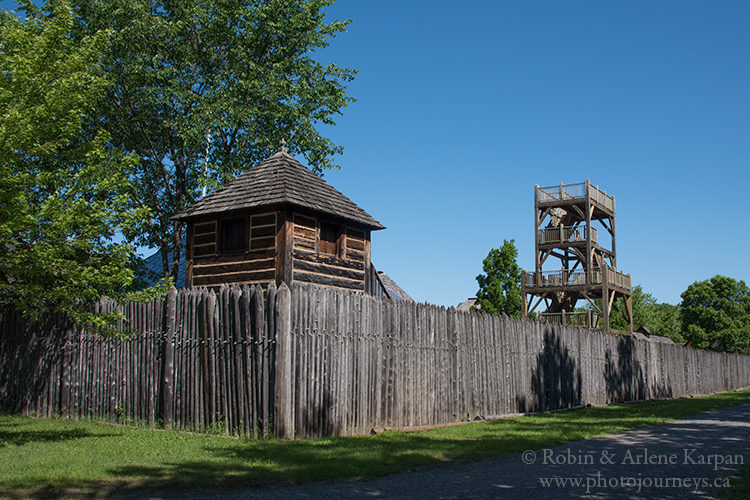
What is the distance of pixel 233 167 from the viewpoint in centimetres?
2616

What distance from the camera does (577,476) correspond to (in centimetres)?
727

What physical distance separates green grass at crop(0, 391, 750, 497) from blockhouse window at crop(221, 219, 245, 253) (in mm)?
6759

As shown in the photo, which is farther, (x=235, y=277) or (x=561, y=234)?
(x=561, y=234)

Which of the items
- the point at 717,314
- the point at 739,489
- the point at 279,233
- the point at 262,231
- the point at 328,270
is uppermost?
the point at 262,231

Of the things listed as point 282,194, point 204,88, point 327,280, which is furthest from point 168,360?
point 204,88

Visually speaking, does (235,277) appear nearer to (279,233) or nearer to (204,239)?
(204,239)

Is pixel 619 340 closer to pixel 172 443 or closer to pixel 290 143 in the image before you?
pixel 290 143

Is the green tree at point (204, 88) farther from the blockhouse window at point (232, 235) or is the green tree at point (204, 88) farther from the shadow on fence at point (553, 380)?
the shadow on fence at point (553, 380)

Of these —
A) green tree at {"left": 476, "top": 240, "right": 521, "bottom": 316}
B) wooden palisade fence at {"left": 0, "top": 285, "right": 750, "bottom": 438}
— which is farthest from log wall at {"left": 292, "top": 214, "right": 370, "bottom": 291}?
green tree at {"left": 476, "top": 240, "right": 521, "bottom": 316}

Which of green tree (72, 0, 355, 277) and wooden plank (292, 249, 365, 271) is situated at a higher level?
green tree (72, 0, 355, 277)

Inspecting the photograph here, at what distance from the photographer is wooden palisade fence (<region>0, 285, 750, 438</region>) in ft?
33.9

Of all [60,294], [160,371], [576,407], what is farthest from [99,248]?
[576,407]

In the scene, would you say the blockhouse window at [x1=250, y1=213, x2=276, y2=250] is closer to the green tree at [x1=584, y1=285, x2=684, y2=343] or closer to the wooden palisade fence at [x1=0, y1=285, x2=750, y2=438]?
the wooden palisade fence at [x1=0, y1=285, x2=750, y2=438]

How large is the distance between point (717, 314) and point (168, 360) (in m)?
73.9
